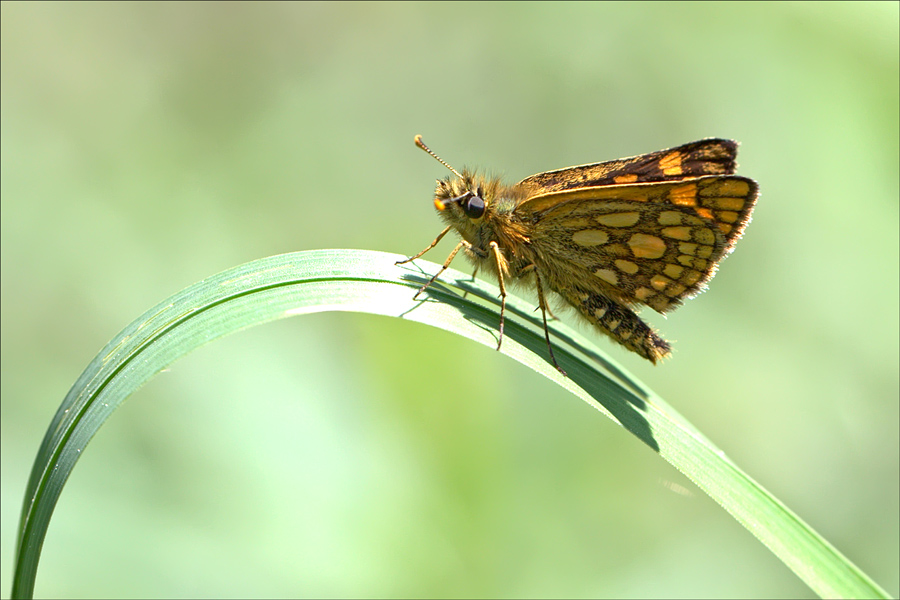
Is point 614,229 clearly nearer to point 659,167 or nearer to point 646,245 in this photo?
point 646,245

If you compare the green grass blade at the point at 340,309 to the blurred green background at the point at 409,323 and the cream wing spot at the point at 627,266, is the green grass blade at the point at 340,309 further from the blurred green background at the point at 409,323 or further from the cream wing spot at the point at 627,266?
the cream wing spot at the point at 627,266

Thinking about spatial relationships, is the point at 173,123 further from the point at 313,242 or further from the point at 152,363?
the point at 152,363

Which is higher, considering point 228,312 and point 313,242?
point 313,242

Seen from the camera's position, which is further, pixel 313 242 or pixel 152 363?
pixel 313 242

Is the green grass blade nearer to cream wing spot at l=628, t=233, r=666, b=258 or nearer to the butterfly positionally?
the butterfly

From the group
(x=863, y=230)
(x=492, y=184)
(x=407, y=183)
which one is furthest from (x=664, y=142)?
(x=492, y=184)
